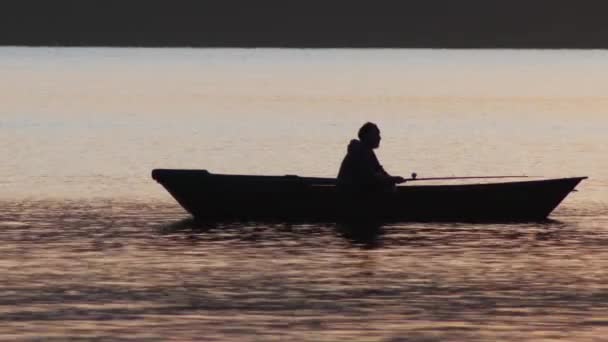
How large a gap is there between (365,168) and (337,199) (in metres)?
1.19

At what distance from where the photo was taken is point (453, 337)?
23.2m

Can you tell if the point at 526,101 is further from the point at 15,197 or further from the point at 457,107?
the point at 15,197

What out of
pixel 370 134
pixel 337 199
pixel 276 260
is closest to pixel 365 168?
pixel 370 134

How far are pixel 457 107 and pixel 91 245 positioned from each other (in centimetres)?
8158

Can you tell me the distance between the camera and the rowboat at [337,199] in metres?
35.1

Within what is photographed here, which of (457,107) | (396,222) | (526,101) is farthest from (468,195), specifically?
(526,101)

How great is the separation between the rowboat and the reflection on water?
37cm

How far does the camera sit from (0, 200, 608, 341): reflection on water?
78.5 ft

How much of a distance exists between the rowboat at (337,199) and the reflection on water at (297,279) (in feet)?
1.22

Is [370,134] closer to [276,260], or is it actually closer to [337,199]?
[337,199]

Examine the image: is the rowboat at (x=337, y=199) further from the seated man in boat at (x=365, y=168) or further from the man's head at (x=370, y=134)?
the man's head at (x=370, y=134)

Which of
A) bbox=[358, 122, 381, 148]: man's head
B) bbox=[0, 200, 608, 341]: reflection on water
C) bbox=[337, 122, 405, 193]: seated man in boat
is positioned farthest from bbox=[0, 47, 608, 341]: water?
bbox=[358, 122, 381, 148]: man's head

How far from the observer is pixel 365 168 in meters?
34.2

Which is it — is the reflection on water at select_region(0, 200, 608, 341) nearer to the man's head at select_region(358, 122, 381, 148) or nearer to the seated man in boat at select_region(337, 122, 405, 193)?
the seated man in boat at select_region(337, 122, 405, 193)
